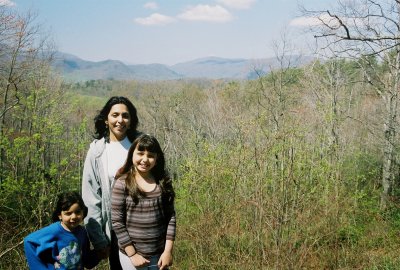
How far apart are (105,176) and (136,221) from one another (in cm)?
36

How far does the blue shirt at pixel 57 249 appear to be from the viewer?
6.88ft

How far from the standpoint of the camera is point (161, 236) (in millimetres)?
2131

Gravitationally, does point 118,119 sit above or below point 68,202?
above

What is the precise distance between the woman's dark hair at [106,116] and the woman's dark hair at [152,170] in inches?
7.8

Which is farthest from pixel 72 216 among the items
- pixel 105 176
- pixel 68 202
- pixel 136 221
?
pixel 136 221

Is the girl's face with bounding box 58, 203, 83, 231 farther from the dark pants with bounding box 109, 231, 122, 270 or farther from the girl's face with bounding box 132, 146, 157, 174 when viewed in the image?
the girl's face with bounding box 132, 146, 157, 174

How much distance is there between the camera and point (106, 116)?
232 centimetres

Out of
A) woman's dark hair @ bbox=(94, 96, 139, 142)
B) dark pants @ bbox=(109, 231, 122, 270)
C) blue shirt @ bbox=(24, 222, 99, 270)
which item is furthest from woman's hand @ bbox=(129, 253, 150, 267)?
woman's dark hair @ bbox=(94, 96, 139, 142)

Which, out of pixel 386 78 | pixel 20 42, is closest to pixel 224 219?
pixel 386 78

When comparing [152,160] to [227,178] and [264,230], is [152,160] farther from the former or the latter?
[227,178]

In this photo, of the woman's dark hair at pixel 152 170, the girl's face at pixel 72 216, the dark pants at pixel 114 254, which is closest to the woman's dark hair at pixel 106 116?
the woman's dark hair at pixel 152 170

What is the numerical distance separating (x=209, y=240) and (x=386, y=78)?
8791 millimetres

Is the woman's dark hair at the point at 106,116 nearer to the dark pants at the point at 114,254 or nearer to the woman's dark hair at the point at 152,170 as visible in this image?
the woman's dark hair at the point at 152,170

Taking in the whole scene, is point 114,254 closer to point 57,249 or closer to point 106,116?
point 57,249
